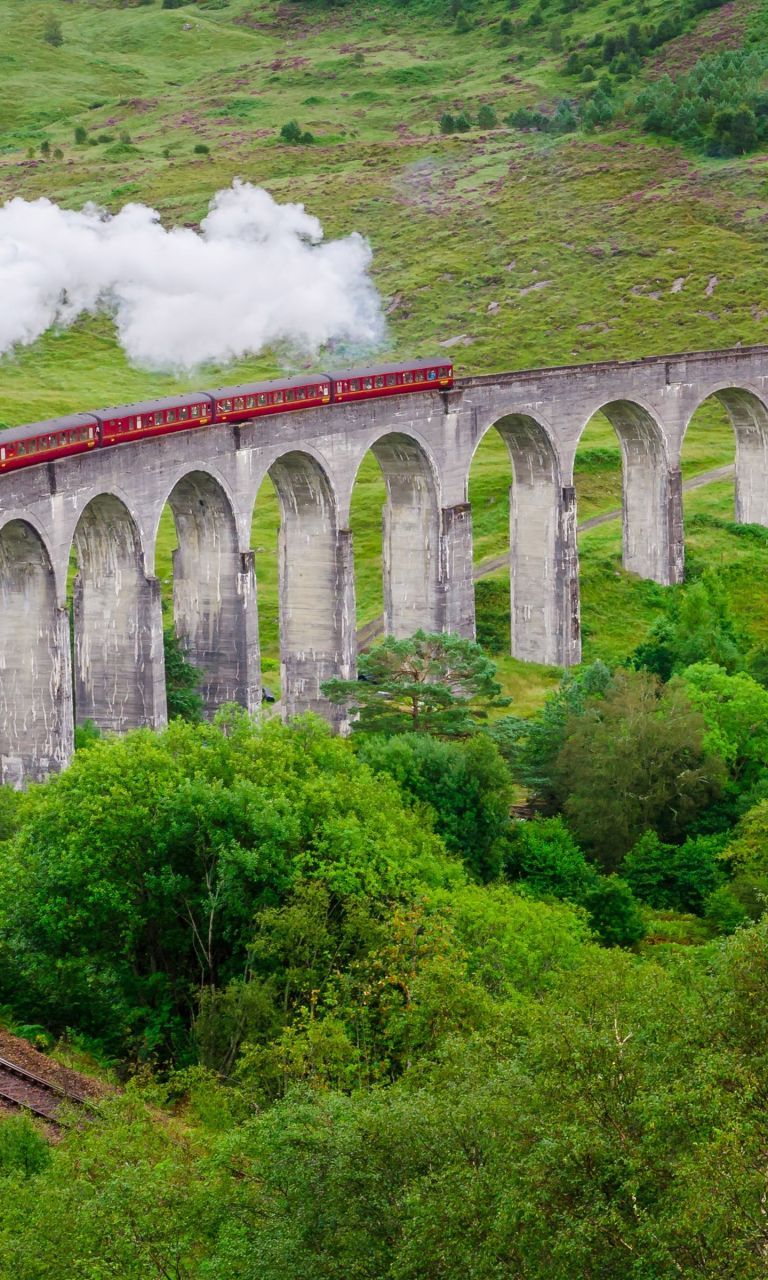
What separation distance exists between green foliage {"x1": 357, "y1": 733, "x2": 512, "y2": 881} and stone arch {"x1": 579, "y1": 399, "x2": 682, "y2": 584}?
33970 mm

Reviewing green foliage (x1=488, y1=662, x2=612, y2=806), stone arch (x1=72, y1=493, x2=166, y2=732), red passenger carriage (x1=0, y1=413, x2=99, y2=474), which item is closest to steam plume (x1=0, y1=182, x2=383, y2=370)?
stone arch (x1=72, y1=493, x2=166, y2=732)

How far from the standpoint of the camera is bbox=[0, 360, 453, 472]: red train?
5694 centimetres

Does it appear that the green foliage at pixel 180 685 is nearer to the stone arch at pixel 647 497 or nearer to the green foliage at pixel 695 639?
the green foliage at pixel 695 639

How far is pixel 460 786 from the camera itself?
54688 millimetres

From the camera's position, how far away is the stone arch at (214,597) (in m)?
66.5

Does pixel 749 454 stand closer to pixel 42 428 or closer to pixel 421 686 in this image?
pixel 421 686

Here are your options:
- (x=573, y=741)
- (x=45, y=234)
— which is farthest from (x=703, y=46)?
(x=573, y=741)

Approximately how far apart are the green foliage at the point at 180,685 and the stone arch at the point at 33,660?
6.69 meters

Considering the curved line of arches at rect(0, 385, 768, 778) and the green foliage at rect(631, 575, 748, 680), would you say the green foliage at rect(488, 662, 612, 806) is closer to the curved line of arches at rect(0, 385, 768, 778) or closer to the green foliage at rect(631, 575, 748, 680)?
the green foliage at rect(631, 575, 748, 680)

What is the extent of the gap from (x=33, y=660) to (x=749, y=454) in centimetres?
4753

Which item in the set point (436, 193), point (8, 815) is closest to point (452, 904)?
point (8, 815)

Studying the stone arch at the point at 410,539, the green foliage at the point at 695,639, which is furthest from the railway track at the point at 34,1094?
the stone arch at the point at 410,539

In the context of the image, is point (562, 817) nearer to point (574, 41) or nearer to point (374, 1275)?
point (374, 1275)

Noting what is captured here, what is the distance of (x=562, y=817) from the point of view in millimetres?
60344
